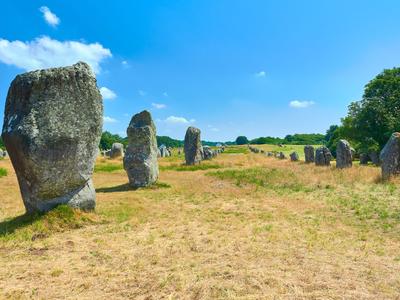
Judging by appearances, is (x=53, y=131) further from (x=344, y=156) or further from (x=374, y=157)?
(x=374, y=157)

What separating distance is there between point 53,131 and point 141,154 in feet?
27.9

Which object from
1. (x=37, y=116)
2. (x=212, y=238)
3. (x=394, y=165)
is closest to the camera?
(x=212, y=238)

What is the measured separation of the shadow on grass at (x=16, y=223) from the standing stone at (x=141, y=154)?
316 inches

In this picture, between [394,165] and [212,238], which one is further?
[394,165]

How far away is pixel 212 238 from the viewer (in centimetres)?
814

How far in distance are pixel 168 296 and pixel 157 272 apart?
998mm

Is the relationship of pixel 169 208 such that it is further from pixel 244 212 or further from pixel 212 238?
pixel 212 238

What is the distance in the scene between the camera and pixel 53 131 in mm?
9172

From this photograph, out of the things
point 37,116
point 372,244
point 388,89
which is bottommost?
point 372,244

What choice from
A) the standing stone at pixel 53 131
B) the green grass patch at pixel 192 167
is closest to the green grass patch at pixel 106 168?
the green grass patch at pixel 192 167

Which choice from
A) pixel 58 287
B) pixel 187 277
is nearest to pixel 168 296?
pixel 187 277

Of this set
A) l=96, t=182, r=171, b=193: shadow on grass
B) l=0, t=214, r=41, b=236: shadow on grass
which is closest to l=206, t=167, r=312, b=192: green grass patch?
l=96, t=182, r=171, b=193: shadow on grass

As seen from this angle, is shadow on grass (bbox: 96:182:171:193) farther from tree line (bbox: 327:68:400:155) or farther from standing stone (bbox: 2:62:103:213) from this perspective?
tree line (bbox: 327:68:400:155)

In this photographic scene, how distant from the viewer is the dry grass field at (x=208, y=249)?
5.29 m
